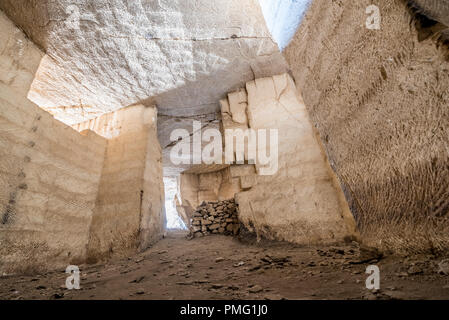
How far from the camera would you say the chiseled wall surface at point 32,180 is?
8.45ft

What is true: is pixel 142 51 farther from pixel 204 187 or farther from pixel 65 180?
pixel 204 187

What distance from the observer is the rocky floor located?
112 cm

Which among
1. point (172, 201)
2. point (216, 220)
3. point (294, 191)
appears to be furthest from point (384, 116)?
point (172, 201)

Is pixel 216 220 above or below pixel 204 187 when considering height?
below

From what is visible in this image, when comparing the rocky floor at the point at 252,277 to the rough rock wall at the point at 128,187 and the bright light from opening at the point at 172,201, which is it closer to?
the rough rock wall at the point at 128,187

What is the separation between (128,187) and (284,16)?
371 centimetres

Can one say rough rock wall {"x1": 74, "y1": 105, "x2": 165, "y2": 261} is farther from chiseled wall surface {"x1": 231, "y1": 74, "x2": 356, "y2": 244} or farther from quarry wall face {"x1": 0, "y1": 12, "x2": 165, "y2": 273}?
chiseled wall surface {"x1": 231, "y1": 74, "x2": 356, "y2": 244}

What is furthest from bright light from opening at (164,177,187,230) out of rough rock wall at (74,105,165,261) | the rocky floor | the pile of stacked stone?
the rocky floor

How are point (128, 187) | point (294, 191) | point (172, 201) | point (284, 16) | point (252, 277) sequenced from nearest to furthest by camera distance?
point (252, 277) < point (284, 16) < point (294, 191) < point (128, 187) < point (172, 201)

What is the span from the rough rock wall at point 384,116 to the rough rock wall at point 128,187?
132 inches

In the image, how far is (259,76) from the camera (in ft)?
13.9

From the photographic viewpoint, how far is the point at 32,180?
2877 mm

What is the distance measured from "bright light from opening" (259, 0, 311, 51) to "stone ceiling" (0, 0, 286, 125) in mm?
1087

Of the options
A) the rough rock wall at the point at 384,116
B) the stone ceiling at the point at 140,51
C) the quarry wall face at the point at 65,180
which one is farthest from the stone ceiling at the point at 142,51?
the rough rock wall at the point at 384,116
